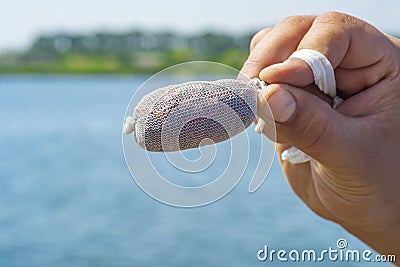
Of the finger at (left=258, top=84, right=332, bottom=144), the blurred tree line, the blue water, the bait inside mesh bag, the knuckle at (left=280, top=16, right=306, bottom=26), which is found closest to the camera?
the bait inside mesh bag

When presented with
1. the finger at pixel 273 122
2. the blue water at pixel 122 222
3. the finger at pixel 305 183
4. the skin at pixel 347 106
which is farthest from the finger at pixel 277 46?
the blue water at pixel 122 222

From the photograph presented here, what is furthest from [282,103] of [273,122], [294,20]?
[294,20]

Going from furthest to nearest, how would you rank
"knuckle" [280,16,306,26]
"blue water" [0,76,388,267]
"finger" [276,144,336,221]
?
1. "blue water" [0,76,388,267]
2. "finger" [276,144,336,221]
3. "knuckle" [280,16,306,26]

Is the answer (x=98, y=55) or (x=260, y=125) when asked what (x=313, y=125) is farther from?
(x=98, y=55)

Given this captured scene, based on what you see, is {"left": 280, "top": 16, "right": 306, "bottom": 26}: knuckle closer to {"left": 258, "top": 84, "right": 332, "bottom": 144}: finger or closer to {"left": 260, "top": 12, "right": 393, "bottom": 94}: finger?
A: {"left": 260, "top": 12, "right": 393, "bottom": 94}: finger

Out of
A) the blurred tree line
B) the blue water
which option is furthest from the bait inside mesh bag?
the blurred tree line

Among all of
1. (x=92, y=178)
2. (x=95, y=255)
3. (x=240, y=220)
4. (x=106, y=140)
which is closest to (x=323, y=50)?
(x=95, y=255)

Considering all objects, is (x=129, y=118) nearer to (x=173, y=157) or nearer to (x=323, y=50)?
(x=173, y=157)

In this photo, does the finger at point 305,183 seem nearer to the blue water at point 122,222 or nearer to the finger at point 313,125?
the finger at point 313,125
